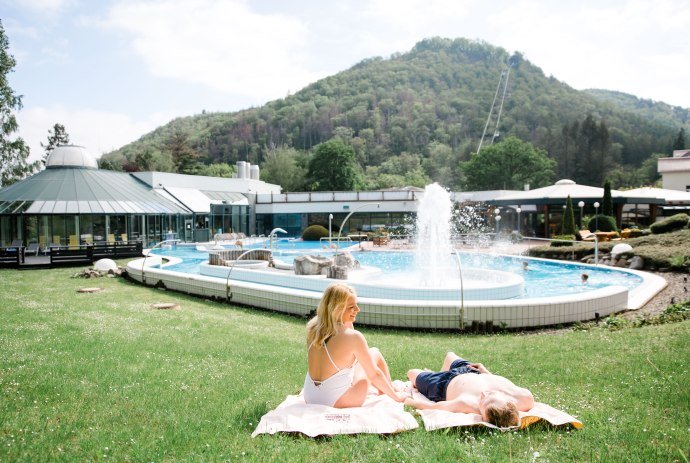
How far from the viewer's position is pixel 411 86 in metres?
96.1

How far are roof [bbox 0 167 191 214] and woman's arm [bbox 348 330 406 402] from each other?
23.5m

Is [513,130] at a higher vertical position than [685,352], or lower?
higher

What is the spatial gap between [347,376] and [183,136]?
66510 millimetres

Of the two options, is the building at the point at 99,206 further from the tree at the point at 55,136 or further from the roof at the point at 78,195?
the tree at the point at 55,136

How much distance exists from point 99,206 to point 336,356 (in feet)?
78.9

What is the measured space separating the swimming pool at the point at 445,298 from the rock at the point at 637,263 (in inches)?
37.9

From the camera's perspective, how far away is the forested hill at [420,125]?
61.6 metres

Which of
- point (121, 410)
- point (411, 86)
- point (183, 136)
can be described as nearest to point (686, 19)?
point (121, 410)

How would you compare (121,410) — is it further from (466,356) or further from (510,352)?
(510,352)

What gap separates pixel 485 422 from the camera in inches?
135

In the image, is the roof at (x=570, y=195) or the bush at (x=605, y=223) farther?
the roof at (x=570, y=195)

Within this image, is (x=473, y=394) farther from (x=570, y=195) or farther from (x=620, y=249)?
(x=570, y=195)

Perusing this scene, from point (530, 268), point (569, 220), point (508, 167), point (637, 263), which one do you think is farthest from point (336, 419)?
point (508, 167)

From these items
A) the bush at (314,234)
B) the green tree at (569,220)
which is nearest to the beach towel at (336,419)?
the green tree at (569,220)
